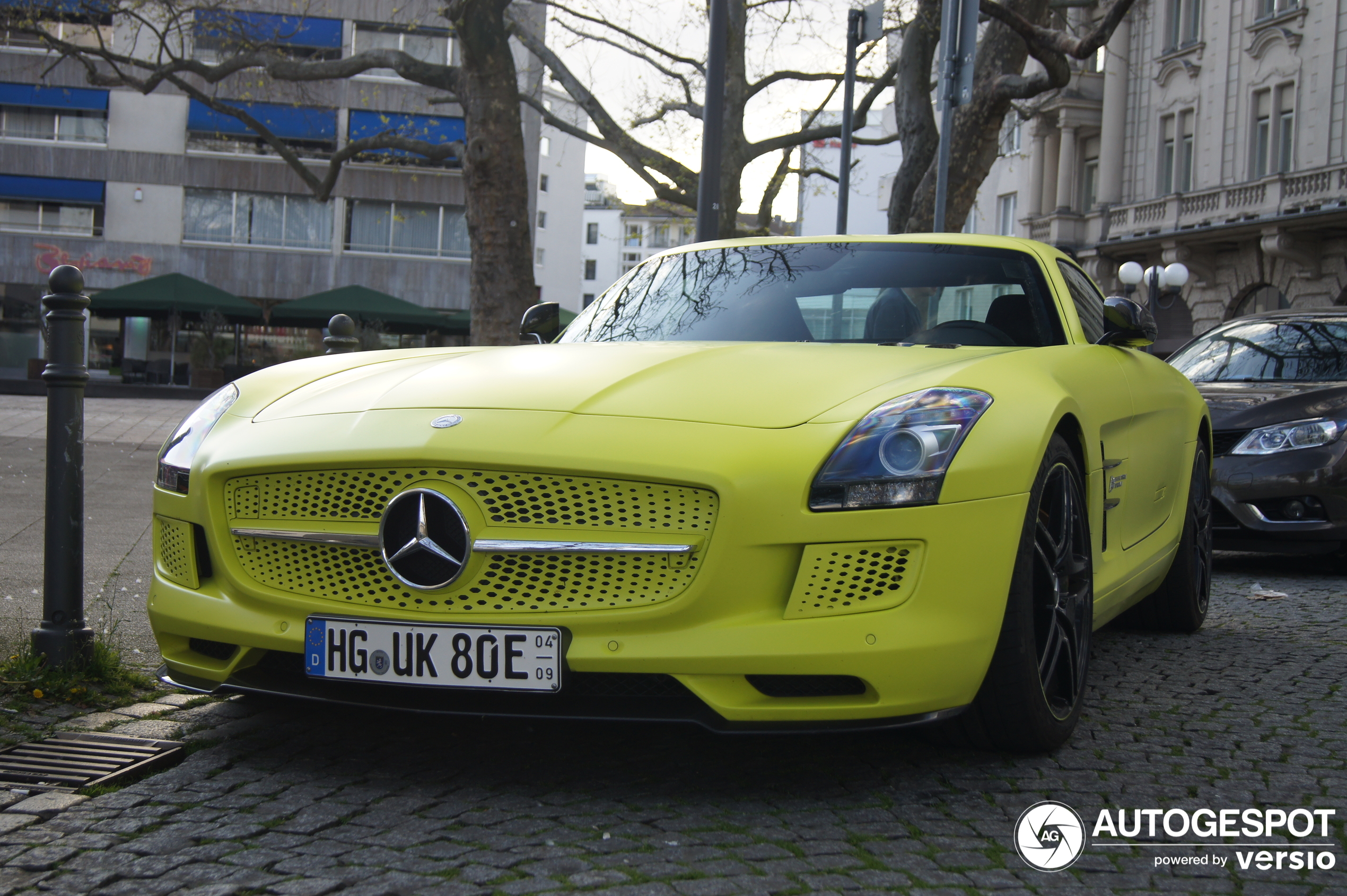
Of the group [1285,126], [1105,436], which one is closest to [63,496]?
[1105,436]

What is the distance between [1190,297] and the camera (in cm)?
3291

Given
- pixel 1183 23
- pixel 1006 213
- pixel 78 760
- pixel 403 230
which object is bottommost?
pixel 78 760

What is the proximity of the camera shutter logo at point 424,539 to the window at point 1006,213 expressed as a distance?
39.3 metres

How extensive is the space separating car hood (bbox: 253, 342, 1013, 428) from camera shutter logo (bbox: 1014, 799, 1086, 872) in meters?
0.97

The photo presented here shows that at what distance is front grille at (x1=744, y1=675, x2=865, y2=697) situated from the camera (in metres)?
2.87

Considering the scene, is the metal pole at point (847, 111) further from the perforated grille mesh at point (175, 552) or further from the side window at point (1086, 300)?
the perforated grille mesh at point (175, 552)

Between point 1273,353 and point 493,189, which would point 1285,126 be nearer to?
point 493,189

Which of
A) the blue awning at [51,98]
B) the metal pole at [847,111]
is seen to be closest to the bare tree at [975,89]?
the metal pole at [847,111]

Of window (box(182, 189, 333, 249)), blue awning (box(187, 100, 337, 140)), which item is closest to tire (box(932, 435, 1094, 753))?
blue awning (box(187, 100, 337, 140))

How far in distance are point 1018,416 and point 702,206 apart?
6844 millimetres

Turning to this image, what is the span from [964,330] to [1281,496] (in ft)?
12.9

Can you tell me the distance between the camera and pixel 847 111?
53.2ft

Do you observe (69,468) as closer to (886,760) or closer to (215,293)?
(886,760)

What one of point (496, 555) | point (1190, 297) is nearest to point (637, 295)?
point (496, 555)
